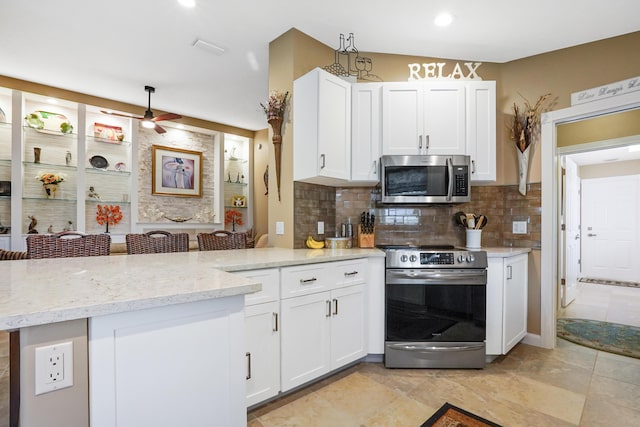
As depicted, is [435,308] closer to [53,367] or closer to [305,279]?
[305,279]

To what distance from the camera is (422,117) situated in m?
2.82

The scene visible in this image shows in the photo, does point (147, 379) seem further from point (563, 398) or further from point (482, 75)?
point (482, 75)

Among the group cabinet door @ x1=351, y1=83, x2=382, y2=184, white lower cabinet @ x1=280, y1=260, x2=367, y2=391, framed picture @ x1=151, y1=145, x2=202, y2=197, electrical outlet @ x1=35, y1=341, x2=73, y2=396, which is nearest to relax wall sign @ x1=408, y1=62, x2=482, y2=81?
cabinet door @ x1=351, y1=83, x2=382, y2=184

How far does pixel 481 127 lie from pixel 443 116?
13.8 inches

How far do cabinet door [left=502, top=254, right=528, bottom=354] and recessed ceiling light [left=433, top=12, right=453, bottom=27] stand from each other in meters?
1.99

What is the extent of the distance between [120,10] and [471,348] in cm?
387

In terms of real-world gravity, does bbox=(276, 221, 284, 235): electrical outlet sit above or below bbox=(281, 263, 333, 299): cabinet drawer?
above

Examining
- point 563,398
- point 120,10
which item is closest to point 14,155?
point 120,10

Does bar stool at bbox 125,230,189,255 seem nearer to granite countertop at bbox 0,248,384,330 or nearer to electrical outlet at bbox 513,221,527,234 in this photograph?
granite countertop at bbox 0,248,384,330

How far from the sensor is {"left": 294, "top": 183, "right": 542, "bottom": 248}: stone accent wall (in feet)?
10.0

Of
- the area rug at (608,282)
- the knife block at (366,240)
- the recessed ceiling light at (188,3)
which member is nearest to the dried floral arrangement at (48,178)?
the recessed ceiling light at (188,3)

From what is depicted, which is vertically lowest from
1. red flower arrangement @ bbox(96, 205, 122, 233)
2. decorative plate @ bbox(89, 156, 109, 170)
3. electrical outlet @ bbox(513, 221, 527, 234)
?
electrical outlet @ bbox(513, 221, 527, 234)

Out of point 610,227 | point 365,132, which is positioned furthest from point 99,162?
point 610,227

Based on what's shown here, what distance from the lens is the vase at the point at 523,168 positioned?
10.00ft
